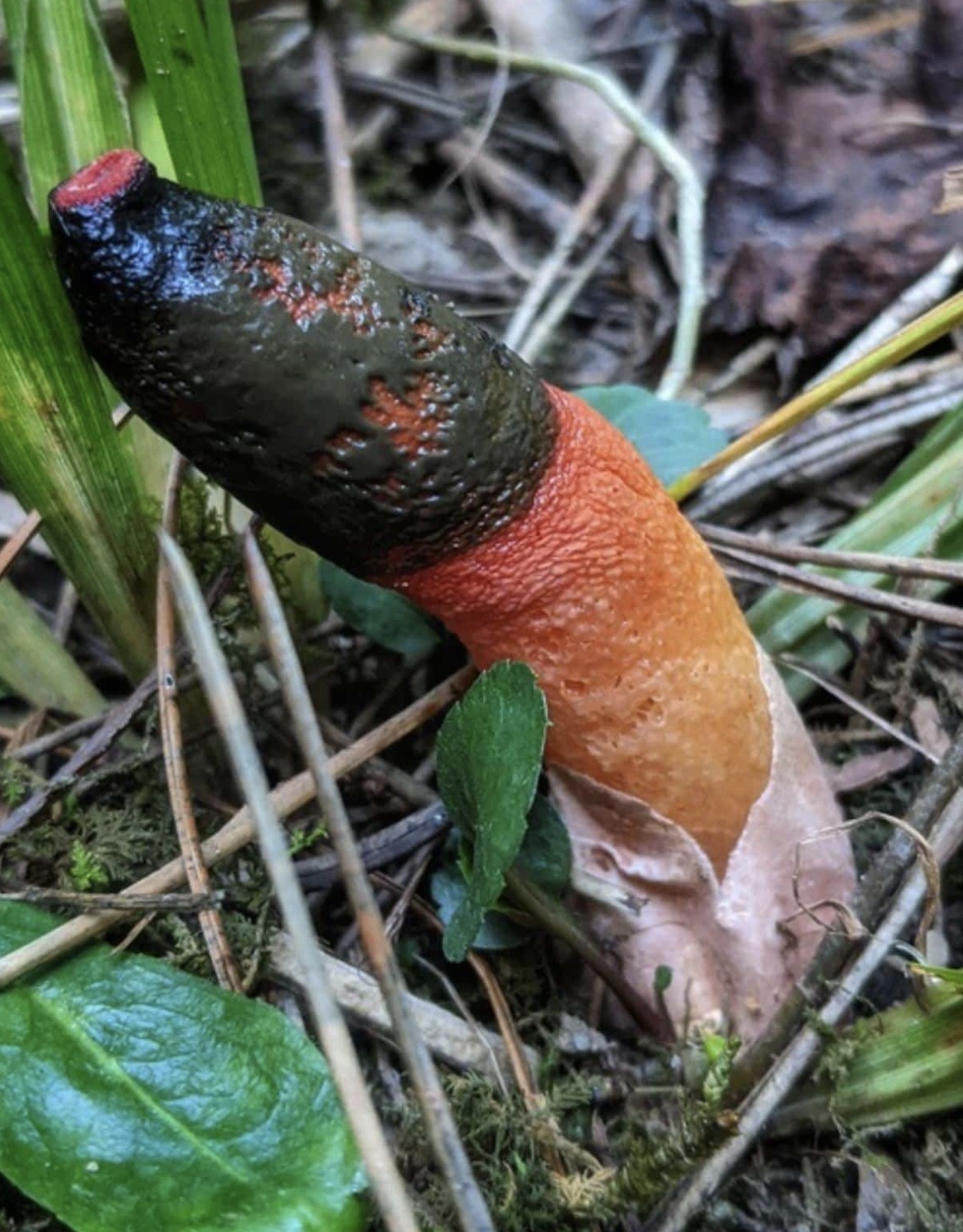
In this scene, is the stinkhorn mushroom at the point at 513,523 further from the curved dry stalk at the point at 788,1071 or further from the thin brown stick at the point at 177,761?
the thin brown stick at the point at 177,761

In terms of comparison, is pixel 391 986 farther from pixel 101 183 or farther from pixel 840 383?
pixel 840 383

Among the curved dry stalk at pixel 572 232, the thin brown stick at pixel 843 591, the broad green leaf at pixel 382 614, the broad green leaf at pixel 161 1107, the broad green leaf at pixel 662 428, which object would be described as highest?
the curved dry stalk at pixel 572 232

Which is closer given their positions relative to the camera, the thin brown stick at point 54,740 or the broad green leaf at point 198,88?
the broad green leaf at point 198,88

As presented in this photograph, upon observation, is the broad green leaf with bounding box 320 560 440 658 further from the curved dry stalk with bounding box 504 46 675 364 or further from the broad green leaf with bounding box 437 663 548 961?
the curved dry stalk with bounding box 504 46 675 364

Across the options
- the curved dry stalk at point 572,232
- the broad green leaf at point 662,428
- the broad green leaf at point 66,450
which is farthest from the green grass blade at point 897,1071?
the curved dry stalk at point 572,232

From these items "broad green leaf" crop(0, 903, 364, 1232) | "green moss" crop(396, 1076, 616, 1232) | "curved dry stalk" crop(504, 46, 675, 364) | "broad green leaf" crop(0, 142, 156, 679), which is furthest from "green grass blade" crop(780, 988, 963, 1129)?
"curved dry stalk" crop(504, 46, 675, 364)

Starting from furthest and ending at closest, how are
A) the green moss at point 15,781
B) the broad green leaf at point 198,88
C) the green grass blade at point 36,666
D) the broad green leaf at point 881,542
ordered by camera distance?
1. the broad green leaf at point 881,542
2. the green grass blade at point 36,666
3. the green moss at point 15,781
4. the broad green leaf at point 198,88

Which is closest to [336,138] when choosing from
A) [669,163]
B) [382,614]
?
[669,163]
